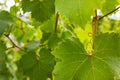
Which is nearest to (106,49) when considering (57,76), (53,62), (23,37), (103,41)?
(103,41)

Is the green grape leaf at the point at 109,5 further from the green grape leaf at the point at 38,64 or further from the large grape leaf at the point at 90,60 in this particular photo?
the green grape leaf at the point at 38,64

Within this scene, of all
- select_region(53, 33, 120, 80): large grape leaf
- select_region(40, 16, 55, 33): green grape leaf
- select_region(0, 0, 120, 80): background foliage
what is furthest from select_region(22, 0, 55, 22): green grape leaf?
select_region(53, 33, 120, 80): large grape leaf

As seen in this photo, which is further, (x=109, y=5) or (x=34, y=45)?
(x=34, y=45)

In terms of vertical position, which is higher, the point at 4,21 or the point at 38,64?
the point at 4,21

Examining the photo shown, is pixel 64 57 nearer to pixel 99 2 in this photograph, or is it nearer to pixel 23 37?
pixel 99 2

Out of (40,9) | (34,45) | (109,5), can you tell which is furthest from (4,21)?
(109,5)

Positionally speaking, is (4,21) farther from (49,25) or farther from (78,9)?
(78,9)

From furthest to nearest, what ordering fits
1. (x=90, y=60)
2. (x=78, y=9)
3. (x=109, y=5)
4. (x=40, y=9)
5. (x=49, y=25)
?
(x=49, y=25)
(x=40, y=9)
(x=109, y=5)
(x=90, y=60)
(x=78, y=9)
